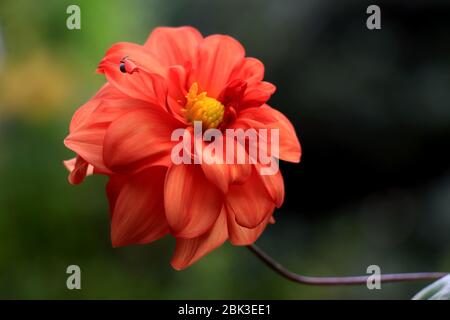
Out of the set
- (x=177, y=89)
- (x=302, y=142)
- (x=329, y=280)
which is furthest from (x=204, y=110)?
(x=302, y=142)

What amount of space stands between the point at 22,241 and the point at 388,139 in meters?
0.82

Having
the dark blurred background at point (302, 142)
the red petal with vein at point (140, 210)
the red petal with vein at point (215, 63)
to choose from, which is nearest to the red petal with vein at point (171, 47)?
the red petal with vein at point (215, 63)

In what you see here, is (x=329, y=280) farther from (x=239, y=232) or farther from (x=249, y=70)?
(x=249, y=70)

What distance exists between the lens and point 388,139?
1.38 m

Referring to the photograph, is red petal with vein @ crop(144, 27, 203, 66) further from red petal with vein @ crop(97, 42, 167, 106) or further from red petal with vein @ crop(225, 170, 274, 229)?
red petal with vein @ crop(225, 170, 274, 229)

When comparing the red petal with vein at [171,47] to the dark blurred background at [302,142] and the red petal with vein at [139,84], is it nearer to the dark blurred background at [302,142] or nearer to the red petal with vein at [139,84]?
the red petal with vein at [139,84]

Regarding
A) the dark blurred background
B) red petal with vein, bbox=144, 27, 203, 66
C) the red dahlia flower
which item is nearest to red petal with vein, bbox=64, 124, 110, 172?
the red dahlia flower

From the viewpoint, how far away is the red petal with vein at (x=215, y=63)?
1.97 feet

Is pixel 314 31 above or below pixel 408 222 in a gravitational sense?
above

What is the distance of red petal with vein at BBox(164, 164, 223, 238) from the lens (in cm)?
50

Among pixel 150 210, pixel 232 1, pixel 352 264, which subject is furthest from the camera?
pixel 232 1

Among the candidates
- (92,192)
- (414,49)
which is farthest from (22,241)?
(414,49)
